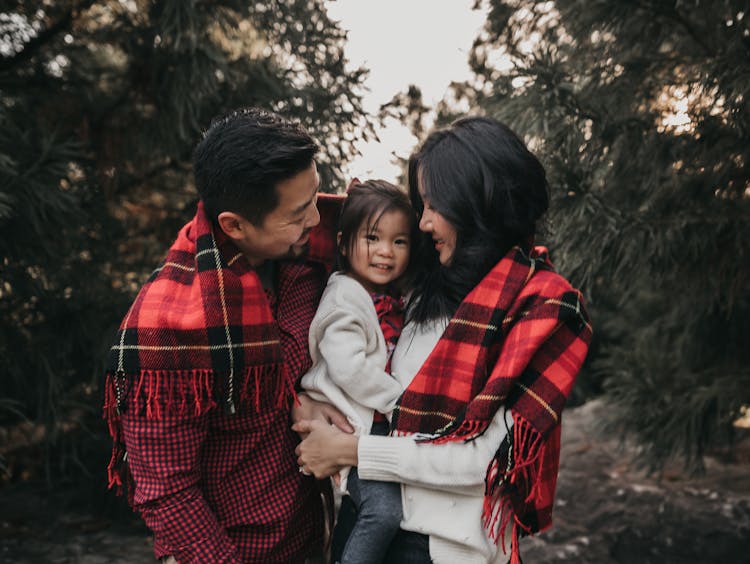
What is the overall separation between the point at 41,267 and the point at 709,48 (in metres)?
3.07

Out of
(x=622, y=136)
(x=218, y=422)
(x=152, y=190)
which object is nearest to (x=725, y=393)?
(x=622, y=136)

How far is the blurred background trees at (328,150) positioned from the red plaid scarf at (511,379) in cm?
118

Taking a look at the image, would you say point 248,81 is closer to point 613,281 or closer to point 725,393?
point 613,281

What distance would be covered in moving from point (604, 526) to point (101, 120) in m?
3.36

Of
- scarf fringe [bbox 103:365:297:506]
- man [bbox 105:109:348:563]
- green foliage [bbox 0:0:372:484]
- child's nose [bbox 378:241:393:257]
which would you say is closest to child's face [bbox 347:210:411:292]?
child's nose [bbox 378:241:393:257]

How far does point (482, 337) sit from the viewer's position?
1824 mm

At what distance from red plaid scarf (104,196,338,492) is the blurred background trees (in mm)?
1236

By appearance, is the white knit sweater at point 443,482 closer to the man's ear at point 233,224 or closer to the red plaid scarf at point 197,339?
the red plaid scarf at point 197,339

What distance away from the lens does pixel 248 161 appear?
1.71m

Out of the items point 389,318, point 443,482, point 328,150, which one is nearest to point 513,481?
point 443,482

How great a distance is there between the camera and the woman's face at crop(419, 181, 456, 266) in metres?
1.98

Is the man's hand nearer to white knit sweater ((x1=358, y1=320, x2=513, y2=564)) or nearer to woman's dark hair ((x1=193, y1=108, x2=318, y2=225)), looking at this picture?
white knit sweater ((x1=358, y1=320, x2=513, y2=564))

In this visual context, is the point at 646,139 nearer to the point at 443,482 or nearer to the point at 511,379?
the point at 511,379

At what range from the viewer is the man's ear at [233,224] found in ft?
5.74
